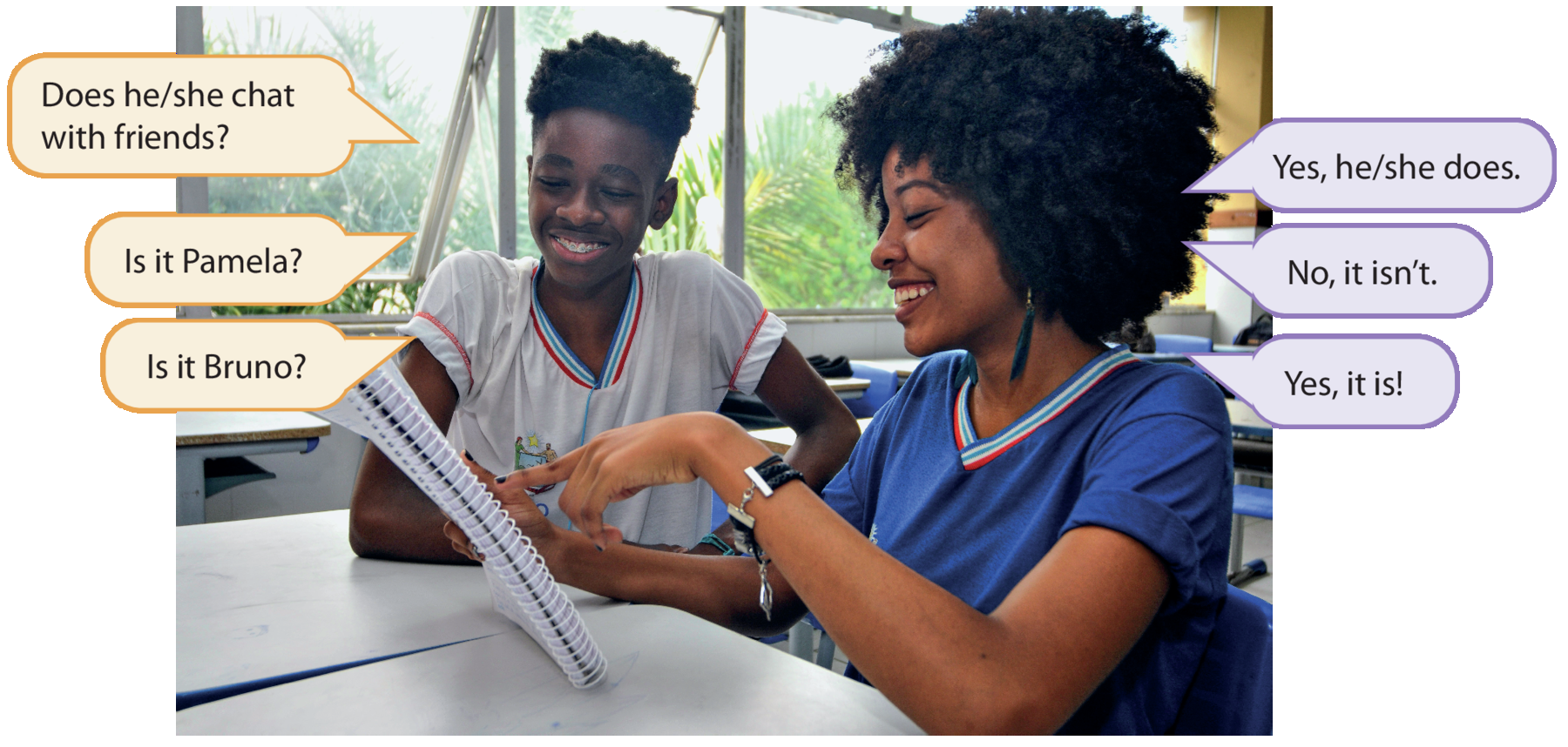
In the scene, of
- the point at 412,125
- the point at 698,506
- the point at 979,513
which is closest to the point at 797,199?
the point at 412,125

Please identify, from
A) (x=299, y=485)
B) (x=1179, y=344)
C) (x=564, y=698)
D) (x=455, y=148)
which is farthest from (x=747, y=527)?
(x=1179, y=344)

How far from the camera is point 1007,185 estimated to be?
3.25 ft

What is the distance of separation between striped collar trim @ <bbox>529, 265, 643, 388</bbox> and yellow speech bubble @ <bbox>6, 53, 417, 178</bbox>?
0.59 meters

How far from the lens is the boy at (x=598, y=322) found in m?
1.51

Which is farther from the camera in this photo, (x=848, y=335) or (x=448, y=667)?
(x=848, y=335)

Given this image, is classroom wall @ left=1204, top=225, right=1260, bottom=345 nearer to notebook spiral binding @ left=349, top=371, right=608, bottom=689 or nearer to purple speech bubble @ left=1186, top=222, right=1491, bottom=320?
purple speech bubble @ left=1186, top=222, right=1491, bottom=320

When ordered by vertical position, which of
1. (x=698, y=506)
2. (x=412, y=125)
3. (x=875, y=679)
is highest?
(x=412, y=125)

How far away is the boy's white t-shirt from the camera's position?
1.52 metres

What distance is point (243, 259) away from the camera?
94cm

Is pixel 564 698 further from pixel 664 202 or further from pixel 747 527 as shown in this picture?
pixel 664 202

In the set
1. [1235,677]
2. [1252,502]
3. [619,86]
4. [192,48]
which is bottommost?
[1252,502]

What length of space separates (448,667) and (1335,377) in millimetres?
1012

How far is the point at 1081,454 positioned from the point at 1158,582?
0.19 metres

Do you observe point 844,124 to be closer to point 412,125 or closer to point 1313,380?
point 1313,380
